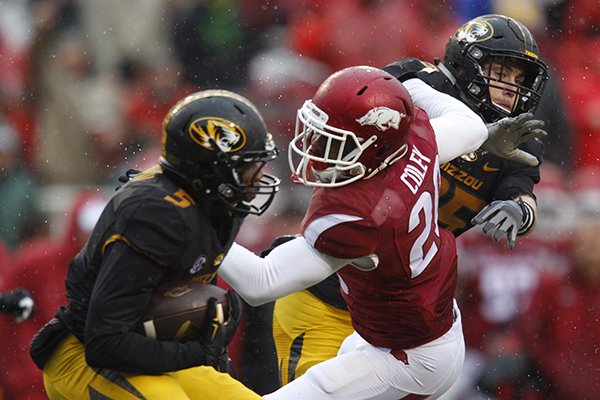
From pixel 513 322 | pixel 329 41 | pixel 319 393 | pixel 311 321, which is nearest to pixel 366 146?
pixel 319 393

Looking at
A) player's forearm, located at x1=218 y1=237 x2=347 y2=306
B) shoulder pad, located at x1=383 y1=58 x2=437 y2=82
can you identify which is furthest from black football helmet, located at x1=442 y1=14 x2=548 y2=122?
Result: player's forearm, located at x1=218 y1=237 x2=347 y2=306

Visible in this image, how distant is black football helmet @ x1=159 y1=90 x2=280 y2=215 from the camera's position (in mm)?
3922

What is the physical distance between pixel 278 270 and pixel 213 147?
504 millimetres

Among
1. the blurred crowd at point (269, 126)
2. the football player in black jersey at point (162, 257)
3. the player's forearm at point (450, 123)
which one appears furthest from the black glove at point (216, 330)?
the blurred crowd at point (269, 126)

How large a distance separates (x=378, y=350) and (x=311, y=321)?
2.38 ft

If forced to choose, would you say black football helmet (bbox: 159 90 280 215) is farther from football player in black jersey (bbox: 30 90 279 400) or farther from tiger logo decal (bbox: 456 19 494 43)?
tiger logo decal (bbox: 456 19 494 43)

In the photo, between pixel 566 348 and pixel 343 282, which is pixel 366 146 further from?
pixel 566 348

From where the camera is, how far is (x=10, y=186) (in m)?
7.54

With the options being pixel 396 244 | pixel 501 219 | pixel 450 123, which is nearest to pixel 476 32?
pixel 450 123

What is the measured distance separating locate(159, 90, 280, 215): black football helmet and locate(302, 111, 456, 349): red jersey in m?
0.30

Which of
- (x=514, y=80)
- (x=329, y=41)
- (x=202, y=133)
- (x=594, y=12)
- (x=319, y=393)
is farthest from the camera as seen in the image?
(x=594, y=12)

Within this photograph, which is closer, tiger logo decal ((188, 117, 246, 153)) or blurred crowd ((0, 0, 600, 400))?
tiger logo decal ((188, 117, 246, 153))

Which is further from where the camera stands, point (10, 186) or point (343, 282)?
point (10, 186)

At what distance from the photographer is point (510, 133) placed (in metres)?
4.70
